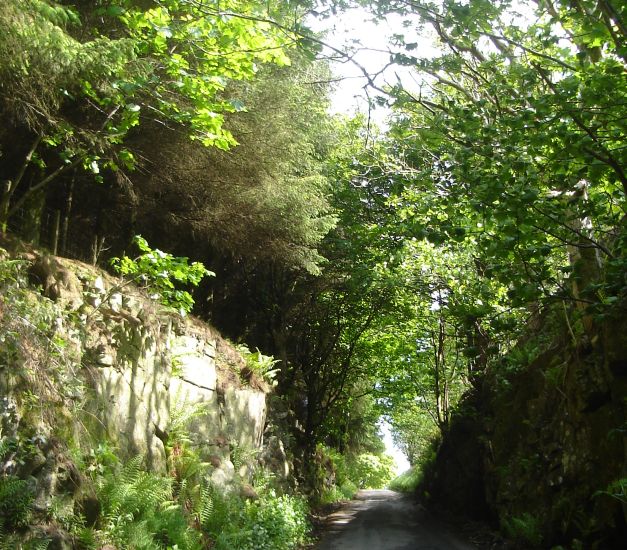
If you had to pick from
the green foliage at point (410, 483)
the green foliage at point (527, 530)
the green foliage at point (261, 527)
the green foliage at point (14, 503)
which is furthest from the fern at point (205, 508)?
the green foliage at point (410, 483)

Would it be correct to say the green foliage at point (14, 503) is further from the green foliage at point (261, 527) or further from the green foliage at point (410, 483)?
the green foliage at point (410, 483)

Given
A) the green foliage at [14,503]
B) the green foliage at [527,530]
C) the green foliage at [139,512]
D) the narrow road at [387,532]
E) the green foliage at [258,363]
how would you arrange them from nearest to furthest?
the green foliage at [14,503] → the green foliage at [139,512] → the green foliage at [527,530] → the narrow road at [387,532] → the green foliage at [258,363]

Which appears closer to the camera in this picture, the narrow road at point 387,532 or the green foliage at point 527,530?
the green foliage at point 527,530

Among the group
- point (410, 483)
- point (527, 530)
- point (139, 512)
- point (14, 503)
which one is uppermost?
point (14, 503)

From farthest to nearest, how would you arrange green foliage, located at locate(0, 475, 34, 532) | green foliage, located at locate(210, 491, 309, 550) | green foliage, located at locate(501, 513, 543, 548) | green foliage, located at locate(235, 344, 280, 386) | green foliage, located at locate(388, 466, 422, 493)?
green foliage, located at locate(388, 466, 422, 493) < green foliage, located at locate(235, 344, 280, 386) < green foliage, located at locate(501, 513, 543, 548) < green foliage, located at locate(210, 491, 309, 550) < green foliage, located at locate(0, 475, 34, 532)

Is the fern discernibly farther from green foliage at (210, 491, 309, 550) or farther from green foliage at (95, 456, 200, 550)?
green foliage at (95, 456, 200, 550)

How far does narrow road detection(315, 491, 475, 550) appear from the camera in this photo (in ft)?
38.0

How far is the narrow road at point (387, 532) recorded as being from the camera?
38.0ft

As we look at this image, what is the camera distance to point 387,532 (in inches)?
535

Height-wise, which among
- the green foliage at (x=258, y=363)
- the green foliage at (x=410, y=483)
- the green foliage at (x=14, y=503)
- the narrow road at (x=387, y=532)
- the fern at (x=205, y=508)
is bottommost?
the green foliage at (x=410, y=483)

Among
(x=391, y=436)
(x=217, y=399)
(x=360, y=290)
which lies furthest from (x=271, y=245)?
(x=391, y=436)

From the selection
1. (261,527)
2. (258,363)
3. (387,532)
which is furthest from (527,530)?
(258,363)

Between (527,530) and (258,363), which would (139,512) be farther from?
(527,530)

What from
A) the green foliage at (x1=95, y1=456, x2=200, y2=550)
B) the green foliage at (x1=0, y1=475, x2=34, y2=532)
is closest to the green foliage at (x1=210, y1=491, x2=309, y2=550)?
the green foliage at (x1=95, y1=456, x2=200, y2=550)
